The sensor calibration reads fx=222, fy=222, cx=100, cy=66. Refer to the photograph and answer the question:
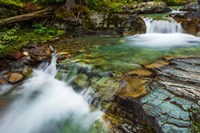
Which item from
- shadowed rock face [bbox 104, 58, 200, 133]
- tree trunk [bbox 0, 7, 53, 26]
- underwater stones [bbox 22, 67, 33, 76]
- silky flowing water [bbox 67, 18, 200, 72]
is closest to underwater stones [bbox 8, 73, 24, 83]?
underwater stones [bbox 22, 67, 33, 76]

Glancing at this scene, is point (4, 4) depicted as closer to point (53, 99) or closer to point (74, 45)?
point (74, 45)

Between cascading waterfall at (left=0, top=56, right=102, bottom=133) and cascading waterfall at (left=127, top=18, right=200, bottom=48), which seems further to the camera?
cascading waterfall at (left=127, top=18, right=200, bottom=48)

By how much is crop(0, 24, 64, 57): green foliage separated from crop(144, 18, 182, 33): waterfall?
13.6ft

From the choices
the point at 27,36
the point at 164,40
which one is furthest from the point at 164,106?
the point at 27,36

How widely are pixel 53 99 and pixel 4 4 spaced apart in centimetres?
650

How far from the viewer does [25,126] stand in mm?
4727

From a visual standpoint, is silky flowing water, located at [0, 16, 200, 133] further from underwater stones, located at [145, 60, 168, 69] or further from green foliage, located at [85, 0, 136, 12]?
green foliage, located at [85, 0, 136, 12]

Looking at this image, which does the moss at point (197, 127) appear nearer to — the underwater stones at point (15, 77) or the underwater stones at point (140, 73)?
the underwater stones at point (140, 73)

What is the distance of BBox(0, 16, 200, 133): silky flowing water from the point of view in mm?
4645

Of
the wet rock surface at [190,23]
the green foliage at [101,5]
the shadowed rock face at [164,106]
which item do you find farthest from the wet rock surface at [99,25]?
the shadowed rock face at [164,106]

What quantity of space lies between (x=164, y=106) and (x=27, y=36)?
7.08 metres

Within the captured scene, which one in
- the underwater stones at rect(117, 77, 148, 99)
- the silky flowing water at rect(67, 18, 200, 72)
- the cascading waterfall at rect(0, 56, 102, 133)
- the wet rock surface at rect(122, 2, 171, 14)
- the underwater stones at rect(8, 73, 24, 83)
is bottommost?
the cascading waterfall at rect(0, 56, 102, 133)

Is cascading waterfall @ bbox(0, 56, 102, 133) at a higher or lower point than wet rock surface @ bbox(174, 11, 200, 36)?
lower

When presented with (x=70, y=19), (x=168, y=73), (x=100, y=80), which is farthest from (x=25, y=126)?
(x=70, y=19)
